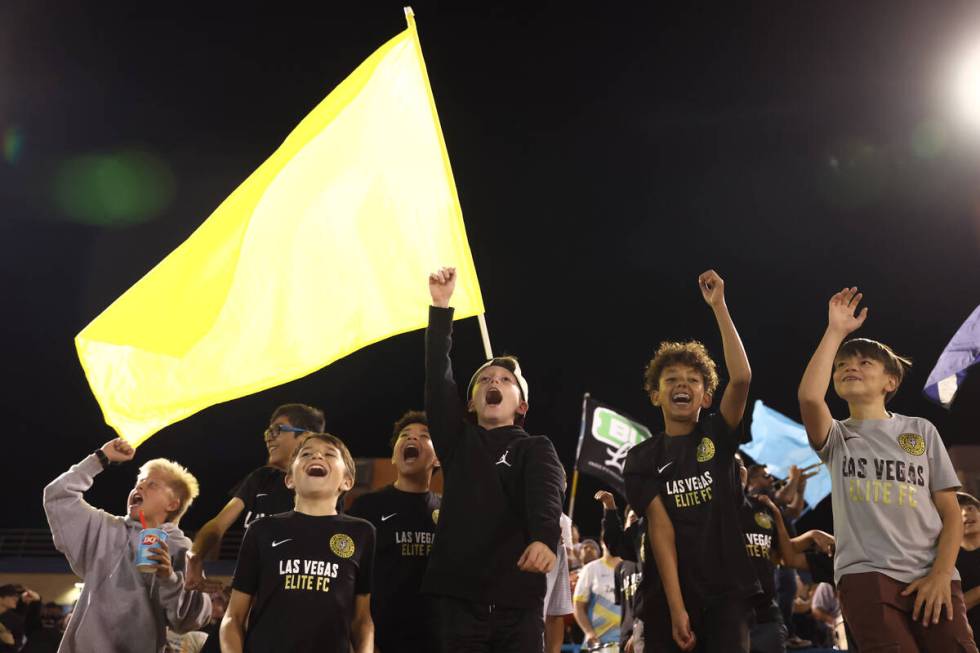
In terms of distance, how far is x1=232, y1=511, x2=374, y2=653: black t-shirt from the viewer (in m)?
3.89

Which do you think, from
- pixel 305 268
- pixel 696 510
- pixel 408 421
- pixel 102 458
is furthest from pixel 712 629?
pixel 102 458

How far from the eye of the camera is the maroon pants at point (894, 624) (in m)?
3.78

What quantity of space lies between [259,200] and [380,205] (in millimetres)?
756

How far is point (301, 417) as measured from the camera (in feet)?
18.7

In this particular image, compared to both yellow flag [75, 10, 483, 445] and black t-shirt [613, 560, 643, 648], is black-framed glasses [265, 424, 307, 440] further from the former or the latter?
black t-shirt [613, 560, 643, 648]

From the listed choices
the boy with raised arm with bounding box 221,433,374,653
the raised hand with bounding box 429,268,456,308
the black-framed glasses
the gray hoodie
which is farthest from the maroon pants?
the gray hoodie

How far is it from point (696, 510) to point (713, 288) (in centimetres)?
108

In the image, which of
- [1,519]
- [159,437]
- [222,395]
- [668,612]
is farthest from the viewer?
[159,437]

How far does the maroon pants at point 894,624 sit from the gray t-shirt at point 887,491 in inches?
3.0

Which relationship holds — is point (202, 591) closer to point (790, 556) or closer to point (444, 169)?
point (444, 169)

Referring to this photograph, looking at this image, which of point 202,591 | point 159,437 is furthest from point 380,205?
point 159,437

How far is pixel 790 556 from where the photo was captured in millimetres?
5547

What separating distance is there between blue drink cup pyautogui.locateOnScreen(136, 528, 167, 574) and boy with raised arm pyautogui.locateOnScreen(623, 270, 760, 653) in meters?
2.45

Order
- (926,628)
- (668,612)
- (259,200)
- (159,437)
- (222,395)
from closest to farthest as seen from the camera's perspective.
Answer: (926,628), (668,612), (222,395), (259,200), (159,437)
